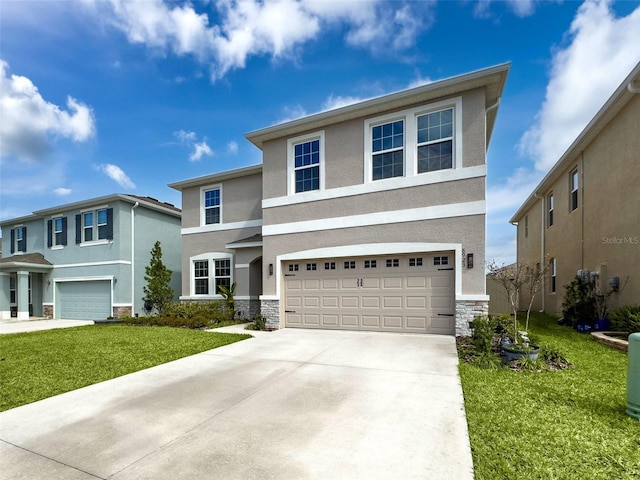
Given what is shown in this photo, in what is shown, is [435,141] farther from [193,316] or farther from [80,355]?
[193,316]

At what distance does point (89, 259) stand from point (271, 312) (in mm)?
12053

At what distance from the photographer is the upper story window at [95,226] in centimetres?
1638

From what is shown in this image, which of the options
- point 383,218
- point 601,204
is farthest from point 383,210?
point 601,204

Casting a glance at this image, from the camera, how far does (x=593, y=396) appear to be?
14.7ft

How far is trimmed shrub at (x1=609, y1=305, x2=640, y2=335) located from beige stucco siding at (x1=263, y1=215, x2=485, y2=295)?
360 cm

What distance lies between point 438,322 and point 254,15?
1002 cm

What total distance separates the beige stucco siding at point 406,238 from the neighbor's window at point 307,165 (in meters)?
1.63

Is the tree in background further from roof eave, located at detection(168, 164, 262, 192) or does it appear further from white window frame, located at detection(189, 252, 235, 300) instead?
roof eave, located at detection(168, 164, 262, 192)

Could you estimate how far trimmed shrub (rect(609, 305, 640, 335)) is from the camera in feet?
26.3

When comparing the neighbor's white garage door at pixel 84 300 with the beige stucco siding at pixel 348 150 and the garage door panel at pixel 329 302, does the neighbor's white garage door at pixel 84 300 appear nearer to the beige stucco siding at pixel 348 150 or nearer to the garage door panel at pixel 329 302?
the beige stucco siding at pixel 348 150

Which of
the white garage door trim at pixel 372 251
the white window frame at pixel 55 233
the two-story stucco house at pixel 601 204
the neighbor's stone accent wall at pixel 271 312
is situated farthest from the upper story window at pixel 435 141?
the white window frame at pixel 55 233

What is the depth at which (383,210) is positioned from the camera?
31.4ft

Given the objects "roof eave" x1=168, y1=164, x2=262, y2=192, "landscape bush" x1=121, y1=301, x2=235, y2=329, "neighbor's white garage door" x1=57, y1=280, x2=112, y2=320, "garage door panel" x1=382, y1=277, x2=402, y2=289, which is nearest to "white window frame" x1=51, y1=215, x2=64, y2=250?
"neighbor's white garage door" x1=57, y1=280, x2=112, y2=320

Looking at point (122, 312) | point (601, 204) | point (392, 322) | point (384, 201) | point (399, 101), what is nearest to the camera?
point (399, 101)
